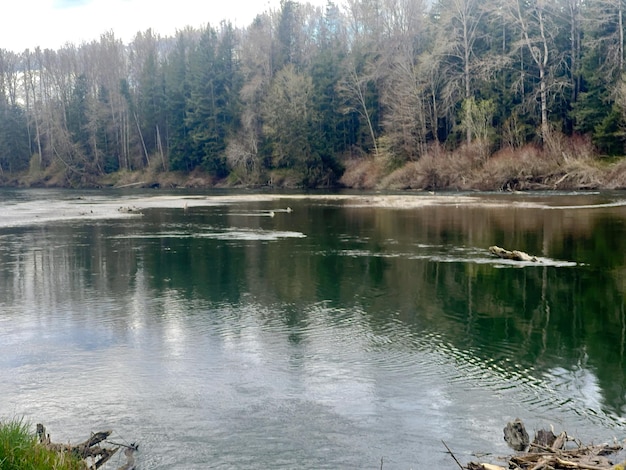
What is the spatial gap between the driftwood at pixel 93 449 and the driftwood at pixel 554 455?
3484mm

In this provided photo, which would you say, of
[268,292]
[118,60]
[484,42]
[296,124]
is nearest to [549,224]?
[268,292]

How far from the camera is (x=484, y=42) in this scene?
63375mm

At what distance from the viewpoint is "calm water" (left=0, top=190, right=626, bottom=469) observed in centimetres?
751

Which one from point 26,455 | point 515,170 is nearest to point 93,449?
point 26,455

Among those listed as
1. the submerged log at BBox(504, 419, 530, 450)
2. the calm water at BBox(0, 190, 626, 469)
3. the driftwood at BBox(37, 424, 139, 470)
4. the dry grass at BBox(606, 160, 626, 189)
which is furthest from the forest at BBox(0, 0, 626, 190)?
the driftwood at BBox(37, 424, 139, 470)

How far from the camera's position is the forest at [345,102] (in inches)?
2116

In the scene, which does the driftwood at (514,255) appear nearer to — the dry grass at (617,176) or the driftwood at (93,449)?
the driftwood at (93,449)

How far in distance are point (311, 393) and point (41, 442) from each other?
3505mm

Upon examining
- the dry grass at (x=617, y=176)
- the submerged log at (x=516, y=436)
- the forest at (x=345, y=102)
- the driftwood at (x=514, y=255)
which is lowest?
the submerged log at (x=516, y=436)

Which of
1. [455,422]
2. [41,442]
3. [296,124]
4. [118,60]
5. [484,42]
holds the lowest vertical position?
[455,422]

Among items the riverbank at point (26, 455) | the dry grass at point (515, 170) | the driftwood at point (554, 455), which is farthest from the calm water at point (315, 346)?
the dry grass at point (515, 170)

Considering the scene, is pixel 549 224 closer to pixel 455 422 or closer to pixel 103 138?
pixel 455 422

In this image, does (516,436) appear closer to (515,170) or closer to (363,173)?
(515,170)

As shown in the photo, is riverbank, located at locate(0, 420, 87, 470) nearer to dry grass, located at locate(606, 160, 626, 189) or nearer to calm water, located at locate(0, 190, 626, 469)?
calm water, located at locate(0, 190, 626, 469)
